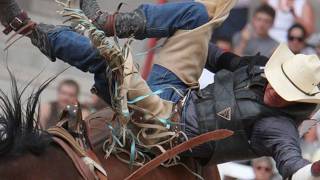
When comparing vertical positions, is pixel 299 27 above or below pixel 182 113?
below

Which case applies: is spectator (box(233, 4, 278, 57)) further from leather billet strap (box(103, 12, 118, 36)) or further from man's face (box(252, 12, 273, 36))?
leather billet strap (box(103, 12, 118, 36))

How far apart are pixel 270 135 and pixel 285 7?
11.7ft

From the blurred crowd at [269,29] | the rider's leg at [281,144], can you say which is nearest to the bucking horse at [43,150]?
the rider's leg at [281,144]

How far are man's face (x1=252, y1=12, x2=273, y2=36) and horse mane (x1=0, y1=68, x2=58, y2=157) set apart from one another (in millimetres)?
3743

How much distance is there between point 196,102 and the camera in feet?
11.4

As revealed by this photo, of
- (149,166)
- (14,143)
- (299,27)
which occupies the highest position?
(14,143)

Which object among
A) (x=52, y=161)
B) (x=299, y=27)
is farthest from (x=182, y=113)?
(x=299, y=27)

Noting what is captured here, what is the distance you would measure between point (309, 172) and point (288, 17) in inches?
151

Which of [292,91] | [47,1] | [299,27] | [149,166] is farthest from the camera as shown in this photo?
[299,27]

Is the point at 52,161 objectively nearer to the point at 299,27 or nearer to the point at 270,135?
the point at 270,135

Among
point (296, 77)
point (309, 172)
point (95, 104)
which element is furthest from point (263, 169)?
point (309, 172)

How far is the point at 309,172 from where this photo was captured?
2986mm

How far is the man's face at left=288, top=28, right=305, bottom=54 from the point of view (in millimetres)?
6391

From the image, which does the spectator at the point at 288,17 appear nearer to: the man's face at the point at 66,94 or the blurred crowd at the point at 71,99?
the blurred crowd at the point at 71,99
